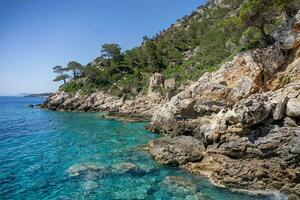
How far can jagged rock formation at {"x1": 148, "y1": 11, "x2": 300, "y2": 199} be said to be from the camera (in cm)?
1880

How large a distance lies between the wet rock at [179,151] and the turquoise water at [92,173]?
0.95 m

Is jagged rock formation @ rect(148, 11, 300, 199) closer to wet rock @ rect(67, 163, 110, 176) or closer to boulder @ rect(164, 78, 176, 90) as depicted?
wet rock @ rect(67, 163, 110, 176)

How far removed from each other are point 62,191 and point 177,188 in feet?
27.0

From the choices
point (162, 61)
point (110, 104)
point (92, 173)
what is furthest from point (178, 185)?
point (162, 61)

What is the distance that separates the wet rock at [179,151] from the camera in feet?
78.2

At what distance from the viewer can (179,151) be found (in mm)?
24547

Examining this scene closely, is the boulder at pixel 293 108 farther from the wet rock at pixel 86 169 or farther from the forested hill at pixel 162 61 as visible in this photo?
the forested hill at pixel 162 61

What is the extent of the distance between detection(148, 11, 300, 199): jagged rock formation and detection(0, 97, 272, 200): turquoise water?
186cm

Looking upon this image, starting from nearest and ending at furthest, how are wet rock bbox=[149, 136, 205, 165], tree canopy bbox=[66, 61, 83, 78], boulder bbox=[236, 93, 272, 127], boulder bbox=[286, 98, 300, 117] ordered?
boulder bbox=[286, 98, 300, 117] < boulder bbox=[236, 93, 272, 127] < wet rock bbox=[149, 136, 205, 165] < tree canopy bbox=[66, 61, 83, 78]

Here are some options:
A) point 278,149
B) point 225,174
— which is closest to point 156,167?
point 225,174

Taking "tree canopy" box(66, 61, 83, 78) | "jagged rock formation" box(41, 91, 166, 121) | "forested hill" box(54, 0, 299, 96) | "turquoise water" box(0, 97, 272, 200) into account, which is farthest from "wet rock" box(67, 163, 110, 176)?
"tree canopy" box(66, 61, 83, 78)

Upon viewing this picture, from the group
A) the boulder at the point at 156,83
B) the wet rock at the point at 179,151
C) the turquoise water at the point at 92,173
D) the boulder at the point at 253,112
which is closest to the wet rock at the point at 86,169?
the turquoise water at the point at 92,173

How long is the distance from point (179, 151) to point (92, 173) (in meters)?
8.06

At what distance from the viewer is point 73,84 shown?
8869 cm
